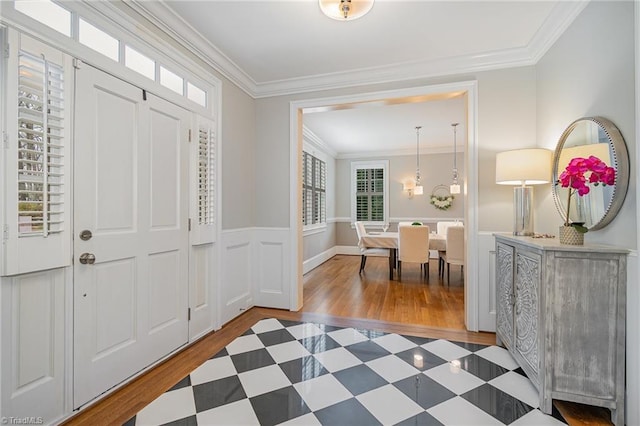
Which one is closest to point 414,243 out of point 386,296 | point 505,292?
point 386,296

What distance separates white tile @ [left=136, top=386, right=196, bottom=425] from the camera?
1.58 m

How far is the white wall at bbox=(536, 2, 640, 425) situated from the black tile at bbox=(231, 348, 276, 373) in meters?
2.16

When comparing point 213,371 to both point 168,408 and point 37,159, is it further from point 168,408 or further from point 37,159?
point 37,159

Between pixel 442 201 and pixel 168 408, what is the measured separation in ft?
21.6

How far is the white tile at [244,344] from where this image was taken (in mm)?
2375

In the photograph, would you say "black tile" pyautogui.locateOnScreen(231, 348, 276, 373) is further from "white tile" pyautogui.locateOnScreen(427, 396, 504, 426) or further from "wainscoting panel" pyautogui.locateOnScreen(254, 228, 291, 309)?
"white tile" pyautogui.locateOnScreen(427, 396, 504, 426)

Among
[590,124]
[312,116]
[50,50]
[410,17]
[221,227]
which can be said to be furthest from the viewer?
[312,116]

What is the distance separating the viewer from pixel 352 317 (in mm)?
3105

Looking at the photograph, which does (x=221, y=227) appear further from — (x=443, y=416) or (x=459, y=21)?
(x=459, y=21)

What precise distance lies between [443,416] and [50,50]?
2905mm

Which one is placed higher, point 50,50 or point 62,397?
point 50,50

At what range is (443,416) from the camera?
1.60 meters

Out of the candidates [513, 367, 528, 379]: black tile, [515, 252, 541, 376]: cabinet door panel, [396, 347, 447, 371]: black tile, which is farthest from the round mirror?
[396, 347, 447, 371]: black tile

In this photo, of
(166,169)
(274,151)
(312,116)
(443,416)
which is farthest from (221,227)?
(312,116)
